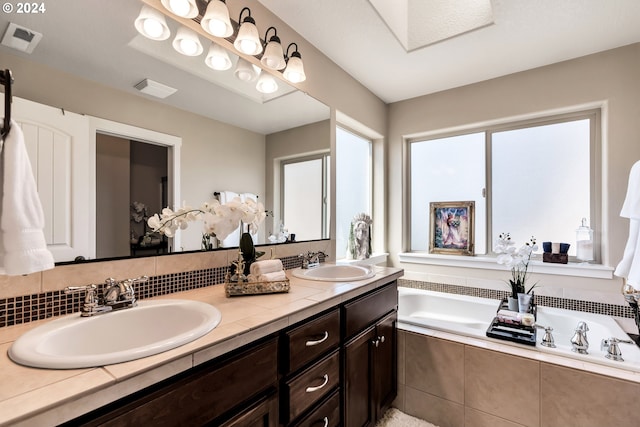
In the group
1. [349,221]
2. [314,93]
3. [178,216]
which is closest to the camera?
[178,216]

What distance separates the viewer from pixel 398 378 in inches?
74.6

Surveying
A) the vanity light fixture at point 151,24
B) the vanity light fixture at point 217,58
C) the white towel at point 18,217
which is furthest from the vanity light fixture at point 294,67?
the white towel at point 18,217

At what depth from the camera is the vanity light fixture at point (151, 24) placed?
1169mm

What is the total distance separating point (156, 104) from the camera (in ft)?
4.06

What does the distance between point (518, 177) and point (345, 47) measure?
1.85 m

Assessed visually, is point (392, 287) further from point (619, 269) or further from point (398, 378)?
point (619, 269)

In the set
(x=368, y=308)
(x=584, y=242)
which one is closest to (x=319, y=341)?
(x=368, y=308)

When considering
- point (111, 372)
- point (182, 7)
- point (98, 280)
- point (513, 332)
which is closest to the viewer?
point (111, 372)

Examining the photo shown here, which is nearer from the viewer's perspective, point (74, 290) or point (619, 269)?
point (74, 290)

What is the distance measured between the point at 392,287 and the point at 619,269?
1.33 meters

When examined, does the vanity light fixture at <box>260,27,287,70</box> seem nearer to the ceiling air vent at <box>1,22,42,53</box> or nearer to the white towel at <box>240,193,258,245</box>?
the white towel at <box>240,193,258,245</box>

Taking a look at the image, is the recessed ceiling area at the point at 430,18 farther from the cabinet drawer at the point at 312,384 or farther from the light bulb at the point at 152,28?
the cabinet drawer at the point at 312,384

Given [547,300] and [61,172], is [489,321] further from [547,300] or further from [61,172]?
[61,172]

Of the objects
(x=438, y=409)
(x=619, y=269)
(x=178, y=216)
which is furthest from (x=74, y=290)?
(x=619, y=269)
